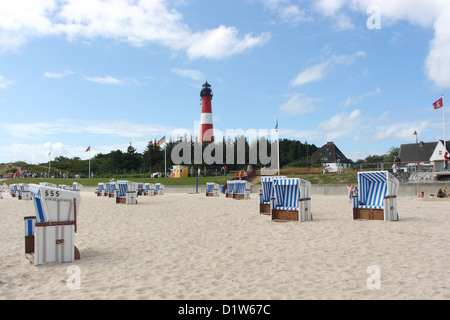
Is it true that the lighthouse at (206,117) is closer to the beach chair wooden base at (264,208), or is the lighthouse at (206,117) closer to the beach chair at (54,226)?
the beach chair wooden base at (264,208)

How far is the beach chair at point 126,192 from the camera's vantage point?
2048 cm

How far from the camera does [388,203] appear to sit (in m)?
11.9

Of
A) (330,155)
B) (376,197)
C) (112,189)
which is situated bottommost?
(112,189)

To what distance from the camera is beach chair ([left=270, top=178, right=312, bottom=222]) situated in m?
11.8

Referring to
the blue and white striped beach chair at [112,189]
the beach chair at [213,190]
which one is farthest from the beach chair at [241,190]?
the blue and white striped beach chair at [112,189]

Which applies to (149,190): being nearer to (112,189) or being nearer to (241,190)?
(112,189)

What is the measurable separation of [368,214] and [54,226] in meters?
10.2

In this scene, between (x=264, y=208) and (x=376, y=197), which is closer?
(x=376, y=197)

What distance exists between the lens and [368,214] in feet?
40.6

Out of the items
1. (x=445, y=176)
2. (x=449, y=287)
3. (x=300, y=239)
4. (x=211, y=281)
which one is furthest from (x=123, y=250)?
(x=445, y=176)

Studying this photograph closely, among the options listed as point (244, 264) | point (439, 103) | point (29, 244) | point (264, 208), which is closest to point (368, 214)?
point (264, 208)

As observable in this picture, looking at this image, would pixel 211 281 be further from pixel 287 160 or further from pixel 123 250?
pixel 287 160

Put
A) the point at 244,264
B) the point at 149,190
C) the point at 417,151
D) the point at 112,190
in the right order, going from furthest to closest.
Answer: the point at 417,151
the point at 149,190
the point at 112,190
the point at 244,264
